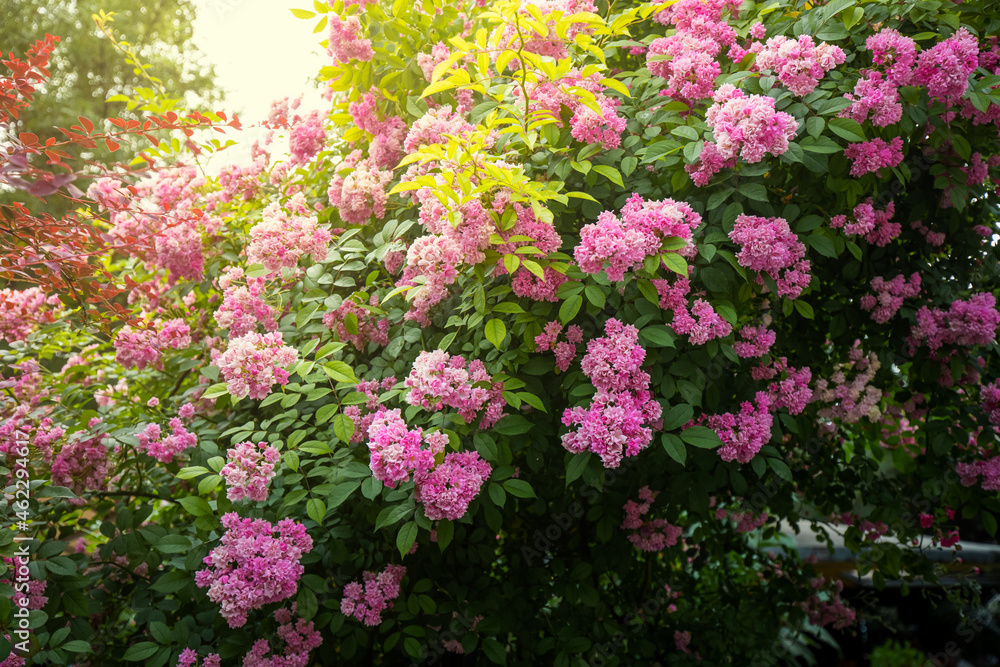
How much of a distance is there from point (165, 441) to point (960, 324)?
3.26m

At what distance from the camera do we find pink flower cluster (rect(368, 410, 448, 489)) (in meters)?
1.72

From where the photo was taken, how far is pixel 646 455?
2199 millimetres

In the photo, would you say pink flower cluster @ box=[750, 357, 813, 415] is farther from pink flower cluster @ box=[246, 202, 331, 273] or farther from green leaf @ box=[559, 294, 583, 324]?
pink flower cluster @ box=[246, 202, 331, 273]

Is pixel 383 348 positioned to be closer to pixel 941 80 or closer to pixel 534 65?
pixel 534 65

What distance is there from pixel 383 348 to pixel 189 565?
104 cm

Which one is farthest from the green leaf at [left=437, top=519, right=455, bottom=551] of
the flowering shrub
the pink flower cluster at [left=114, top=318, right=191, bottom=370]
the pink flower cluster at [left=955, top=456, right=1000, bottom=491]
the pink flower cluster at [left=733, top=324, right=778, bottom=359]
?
the pink flower cluster at [left=955, top=456, right=1000, bottom=491]

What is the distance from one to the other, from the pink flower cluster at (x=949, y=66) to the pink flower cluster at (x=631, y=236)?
96cm

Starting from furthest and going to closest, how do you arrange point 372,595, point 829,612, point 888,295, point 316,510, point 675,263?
point 829,612, point 888,295, point 372,595, point 316,510, point 675,263

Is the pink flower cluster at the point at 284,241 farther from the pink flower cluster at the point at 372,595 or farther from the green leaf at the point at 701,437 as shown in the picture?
the green leaf at the point at 701,437

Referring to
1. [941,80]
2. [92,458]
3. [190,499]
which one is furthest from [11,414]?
[941,80]

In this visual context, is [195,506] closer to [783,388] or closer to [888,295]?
[783,388]

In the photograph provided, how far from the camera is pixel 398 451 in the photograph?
172 cm

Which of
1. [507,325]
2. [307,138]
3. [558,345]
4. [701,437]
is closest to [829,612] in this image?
[701,437]

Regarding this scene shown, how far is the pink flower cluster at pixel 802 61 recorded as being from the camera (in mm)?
1868
